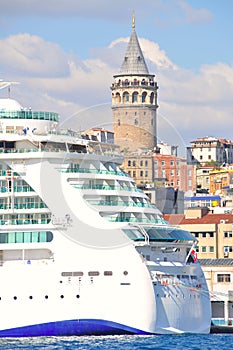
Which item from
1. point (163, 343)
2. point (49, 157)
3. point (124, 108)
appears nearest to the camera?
point (163, 343)

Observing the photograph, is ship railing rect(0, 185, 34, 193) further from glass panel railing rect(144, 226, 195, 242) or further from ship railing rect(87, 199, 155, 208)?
glass panel railing rect(144, 226, 195, 242)

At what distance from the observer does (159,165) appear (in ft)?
254

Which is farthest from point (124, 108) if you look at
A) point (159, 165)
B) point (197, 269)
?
point (197, 269)

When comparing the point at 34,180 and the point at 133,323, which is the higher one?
the point at 34,180

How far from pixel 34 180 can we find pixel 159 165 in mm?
28877

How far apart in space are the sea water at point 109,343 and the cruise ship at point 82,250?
1.00 ft

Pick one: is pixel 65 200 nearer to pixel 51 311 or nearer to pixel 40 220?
pixel 40 220

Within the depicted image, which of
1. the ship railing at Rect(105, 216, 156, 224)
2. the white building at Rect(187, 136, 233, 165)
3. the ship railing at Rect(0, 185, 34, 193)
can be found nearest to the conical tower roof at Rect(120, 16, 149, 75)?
the white building at Rect(187, 136, 233, 165)

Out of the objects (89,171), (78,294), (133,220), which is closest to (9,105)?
(89,171)

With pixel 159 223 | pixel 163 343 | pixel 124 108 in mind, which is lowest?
pixel 163 343

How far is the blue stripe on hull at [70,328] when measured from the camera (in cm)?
4656

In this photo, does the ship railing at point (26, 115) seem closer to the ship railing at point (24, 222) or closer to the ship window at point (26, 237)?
the ship railing at point (24, 222)

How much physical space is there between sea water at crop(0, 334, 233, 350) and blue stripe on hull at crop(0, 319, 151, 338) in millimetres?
199

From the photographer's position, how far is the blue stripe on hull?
46.6m
